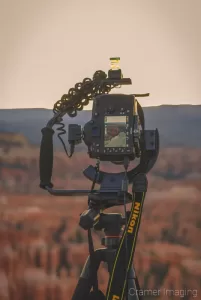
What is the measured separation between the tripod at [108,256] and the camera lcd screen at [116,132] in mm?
189

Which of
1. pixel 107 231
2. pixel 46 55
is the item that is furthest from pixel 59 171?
pixel 107 231

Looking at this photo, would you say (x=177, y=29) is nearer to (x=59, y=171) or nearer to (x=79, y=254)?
(x=59, y=171)

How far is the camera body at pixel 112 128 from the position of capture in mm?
1359

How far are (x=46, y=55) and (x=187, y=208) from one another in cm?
81

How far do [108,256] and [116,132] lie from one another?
322 millimetres

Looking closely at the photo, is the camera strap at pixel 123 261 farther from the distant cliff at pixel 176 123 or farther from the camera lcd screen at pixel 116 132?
the distant cliff at pixel 176 123

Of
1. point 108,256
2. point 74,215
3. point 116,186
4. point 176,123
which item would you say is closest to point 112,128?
point 116,186

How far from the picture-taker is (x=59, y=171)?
2.13 meters

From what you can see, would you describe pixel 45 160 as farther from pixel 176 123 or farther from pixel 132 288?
pixel 176 123

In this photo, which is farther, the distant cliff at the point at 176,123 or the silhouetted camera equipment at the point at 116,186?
the distant cliff at the point at 176,123

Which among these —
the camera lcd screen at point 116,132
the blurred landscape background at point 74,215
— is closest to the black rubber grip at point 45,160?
the camera lcd screen at point 116,132

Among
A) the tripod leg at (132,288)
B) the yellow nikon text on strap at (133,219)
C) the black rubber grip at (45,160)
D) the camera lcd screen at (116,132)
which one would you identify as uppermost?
the camera lcd screen at (116,132)

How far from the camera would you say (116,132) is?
53.7 inches

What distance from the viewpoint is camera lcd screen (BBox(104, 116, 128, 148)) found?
1359mm
